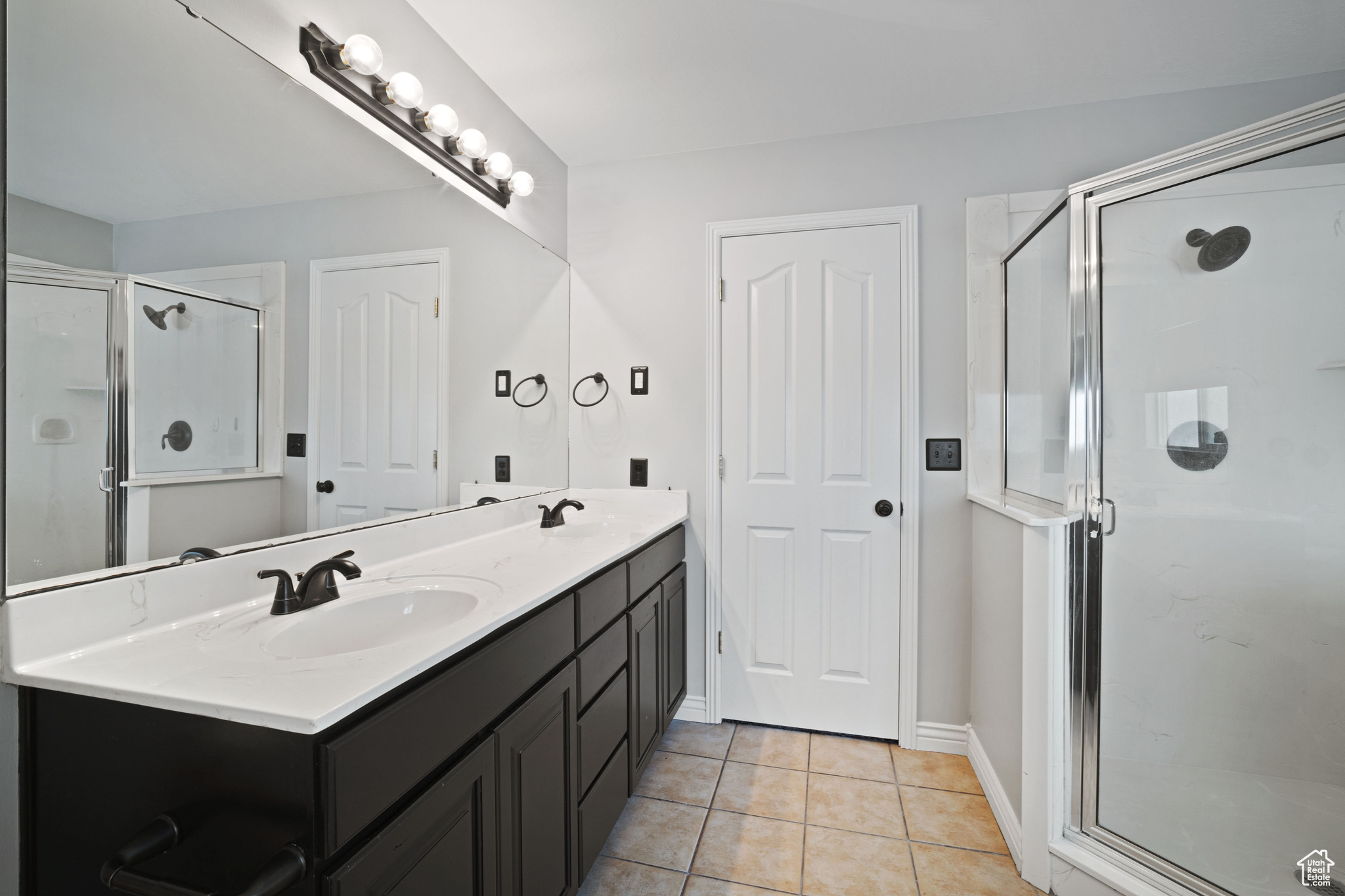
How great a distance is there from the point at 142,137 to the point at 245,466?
590 millimetres

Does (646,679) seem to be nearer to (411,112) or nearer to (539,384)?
(539,384)

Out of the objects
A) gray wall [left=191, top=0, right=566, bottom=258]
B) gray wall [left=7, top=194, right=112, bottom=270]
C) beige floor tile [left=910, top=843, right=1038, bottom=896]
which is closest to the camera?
gray wall [left=7, top=194, right=112, bottom=270]

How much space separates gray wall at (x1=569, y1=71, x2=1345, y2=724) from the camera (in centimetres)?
201

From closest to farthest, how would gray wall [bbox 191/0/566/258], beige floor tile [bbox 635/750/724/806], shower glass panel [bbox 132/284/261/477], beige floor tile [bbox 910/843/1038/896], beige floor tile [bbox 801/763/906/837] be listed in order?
1. shower glass panel [bbox 132/284/261/477]
2. gray wall [bbox 191/0/566/258]
3. beige floor tile [bbox 910/843/1038/896]
4. beige floor tile [bbox 801/763/906/837]
5. beige floor tile [bbox 635/750/724/806]

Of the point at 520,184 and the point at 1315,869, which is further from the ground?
the point at 520,184

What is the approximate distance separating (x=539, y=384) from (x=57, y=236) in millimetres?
1454

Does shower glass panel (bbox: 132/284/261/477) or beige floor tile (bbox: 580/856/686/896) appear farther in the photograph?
beige floor tile (bbox: 580/856/686/896)

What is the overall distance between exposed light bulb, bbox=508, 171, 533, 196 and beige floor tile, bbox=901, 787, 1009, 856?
2.41m

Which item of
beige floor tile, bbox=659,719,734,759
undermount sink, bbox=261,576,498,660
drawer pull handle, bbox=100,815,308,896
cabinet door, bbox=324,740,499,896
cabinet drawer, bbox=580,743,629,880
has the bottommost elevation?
beige floor tile, bbox=659,719,734,759

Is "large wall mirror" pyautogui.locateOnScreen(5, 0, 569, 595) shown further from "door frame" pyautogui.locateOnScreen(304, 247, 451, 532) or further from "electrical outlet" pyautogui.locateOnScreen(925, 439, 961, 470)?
"electrical outlet" pyautogui.locateOnScreen(925, 439, 961, 470)

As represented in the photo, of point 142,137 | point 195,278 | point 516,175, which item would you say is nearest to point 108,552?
point 195,278

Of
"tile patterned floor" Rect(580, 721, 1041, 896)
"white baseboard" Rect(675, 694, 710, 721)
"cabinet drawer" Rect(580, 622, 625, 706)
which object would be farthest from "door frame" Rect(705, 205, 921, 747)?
"cabinet drawer" Rect(580, 622, 625, 706)

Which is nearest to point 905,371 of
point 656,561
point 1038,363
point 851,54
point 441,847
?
point 1038,363

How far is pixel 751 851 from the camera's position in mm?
1639
